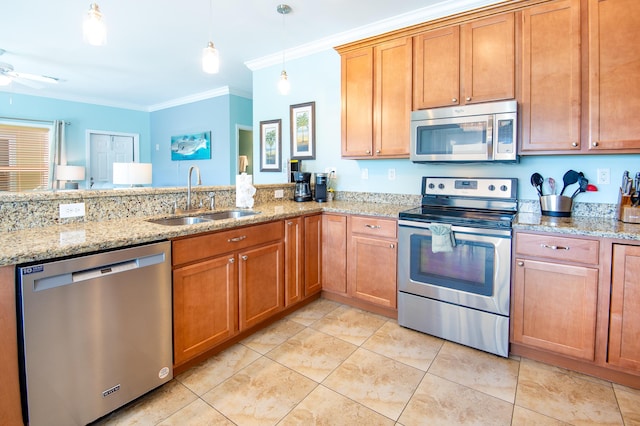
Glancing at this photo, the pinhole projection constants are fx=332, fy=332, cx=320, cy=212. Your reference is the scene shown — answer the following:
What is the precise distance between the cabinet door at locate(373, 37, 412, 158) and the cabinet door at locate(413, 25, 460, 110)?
8cm

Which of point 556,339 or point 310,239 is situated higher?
point 310,239

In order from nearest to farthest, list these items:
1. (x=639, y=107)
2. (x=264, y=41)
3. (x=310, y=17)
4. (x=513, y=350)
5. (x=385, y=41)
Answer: (x=639, y=107)
(x=513, y=350)
(x=385, y=41)
(x=310, y=17)
(x=264, y=41)

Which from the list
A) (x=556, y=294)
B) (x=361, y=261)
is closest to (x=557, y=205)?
(x=556, y=294)

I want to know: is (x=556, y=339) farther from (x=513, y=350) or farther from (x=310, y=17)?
(x=310, y=17)

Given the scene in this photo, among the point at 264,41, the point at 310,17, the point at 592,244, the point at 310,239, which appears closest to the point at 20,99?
the point at 264,41

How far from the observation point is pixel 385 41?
2.82m

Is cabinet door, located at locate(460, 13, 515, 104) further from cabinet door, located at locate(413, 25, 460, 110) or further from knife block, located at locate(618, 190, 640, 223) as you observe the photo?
knife block, located at locate(618, 190, 640, 223)

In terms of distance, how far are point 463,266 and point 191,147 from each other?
5.33 metres

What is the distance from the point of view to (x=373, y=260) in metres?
2.70

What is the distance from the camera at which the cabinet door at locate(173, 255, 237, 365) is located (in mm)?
1833

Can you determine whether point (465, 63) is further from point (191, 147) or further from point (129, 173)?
point (191, 147)

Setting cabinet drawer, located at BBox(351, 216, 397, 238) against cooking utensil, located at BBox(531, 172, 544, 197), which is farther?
cabinet drawer, located at BBox(351, 216, 397, 238)

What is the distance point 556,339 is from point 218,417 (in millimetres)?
1935

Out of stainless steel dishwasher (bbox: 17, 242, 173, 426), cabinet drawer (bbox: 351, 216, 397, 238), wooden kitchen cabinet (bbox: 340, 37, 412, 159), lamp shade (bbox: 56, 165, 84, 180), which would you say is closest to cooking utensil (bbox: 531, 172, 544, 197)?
wooden kitchen cabinet (bbox: 340, 37, 412, 159)
